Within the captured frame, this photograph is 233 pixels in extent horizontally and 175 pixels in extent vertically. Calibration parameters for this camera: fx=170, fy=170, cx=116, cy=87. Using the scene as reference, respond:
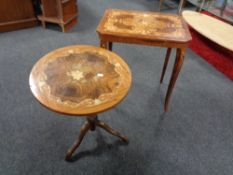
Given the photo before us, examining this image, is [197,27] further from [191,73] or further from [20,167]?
[20,167]

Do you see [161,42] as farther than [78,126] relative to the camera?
No

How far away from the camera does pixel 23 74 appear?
1.71 meters

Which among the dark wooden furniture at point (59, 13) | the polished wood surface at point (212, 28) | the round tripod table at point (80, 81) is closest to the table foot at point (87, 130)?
the round tripod table at point (80, 81)

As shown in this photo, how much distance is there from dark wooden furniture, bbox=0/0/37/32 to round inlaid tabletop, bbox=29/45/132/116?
178 centimetres

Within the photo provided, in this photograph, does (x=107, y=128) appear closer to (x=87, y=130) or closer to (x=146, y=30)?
(x=87, y=130)

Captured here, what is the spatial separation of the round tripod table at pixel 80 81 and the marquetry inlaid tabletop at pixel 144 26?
0.59 ft

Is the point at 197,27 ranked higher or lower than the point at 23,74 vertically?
higher

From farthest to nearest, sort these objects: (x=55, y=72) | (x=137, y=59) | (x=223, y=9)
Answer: (x=223, y=9)
(x=137, y=59)
(x=55, y=72)

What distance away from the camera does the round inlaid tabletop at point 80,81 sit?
2.42 feet

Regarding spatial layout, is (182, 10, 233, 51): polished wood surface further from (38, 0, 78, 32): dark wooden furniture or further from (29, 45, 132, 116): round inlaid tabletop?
(38, 0, 78, 32): dark wooden furniture

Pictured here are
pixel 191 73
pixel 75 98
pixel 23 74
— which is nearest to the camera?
pixel 75 98

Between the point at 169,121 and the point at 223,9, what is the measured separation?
2.14m

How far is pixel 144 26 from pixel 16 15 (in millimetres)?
1997

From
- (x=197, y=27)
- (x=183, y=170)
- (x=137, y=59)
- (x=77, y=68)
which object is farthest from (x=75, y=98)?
(x=197, y=27)
